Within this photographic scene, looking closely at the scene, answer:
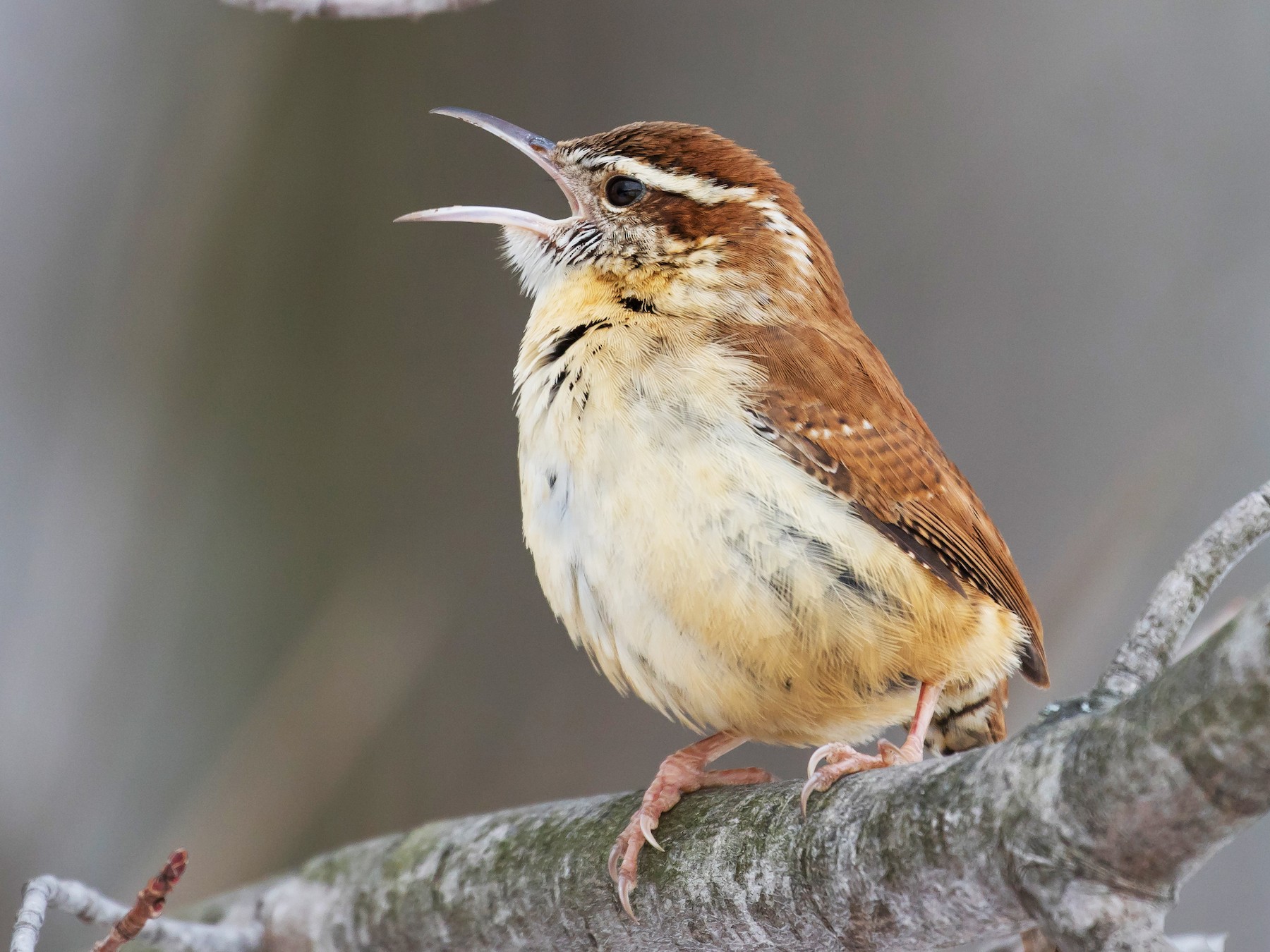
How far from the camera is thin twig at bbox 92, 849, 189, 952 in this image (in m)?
1.99

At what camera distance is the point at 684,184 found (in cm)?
304

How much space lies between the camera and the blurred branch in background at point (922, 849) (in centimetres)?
133

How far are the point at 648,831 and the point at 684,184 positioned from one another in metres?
1.58

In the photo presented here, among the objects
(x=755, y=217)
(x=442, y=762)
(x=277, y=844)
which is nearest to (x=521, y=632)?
(x=442, y=762)

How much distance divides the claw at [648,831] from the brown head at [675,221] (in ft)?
4.08

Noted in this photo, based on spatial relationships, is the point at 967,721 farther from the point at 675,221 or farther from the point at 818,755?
the point at 675,221

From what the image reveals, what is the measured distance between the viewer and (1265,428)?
4.05 metres

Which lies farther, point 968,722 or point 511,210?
point 511,210

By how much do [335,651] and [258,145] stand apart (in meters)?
1.75

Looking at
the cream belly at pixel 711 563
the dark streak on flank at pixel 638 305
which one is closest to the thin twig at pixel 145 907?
the cream belly at pixel 711 563

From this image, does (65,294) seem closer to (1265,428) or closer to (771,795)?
(771,795)

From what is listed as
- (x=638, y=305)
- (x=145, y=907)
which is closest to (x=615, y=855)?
(x=145, y=907)

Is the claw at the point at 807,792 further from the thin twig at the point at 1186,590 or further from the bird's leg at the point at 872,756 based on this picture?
the thin twig at the point at 1186,590

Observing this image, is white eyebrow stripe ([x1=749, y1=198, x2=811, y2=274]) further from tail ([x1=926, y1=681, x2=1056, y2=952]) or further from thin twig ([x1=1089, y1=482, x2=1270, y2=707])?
thin twig ([x1=1089, y1=482, x2=1270, y2=707])
